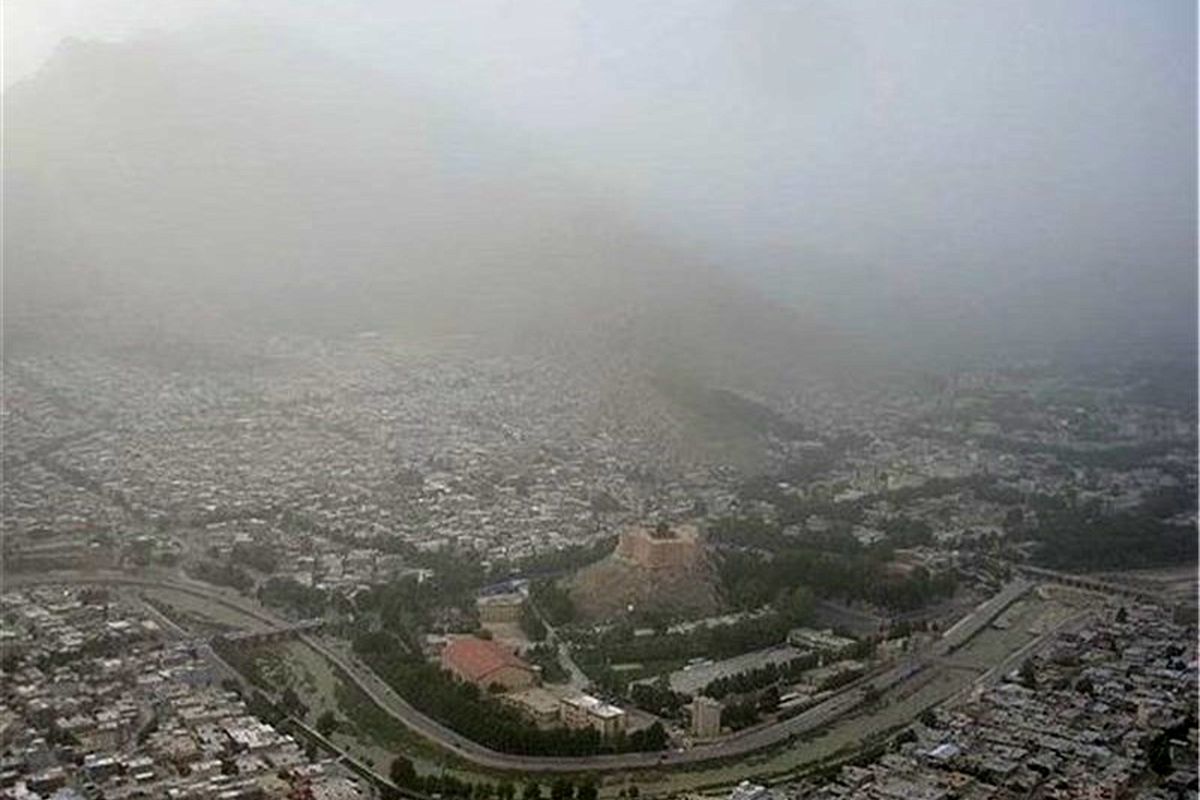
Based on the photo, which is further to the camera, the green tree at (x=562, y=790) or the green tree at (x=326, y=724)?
the green tree at (x=326, y=724)

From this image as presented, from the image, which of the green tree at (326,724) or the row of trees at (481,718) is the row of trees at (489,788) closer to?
the row of trees at (481,718)

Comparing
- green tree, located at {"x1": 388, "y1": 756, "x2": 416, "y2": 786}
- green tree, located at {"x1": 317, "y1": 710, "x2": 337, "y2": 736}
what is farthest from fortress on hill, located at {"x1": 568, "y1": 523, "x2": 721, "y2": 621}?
green tree, located at {"x1": 388, "y1": 756, "x2": 416, "y2": 786}

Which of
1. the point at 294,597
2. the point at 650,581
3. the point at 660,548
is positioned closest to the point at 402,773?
the point at 294,597

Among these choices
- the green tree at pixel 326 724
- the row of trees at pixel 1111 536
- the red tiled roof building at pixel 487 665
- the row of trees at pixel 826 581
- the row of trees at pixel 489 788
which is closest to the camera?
the row of trees at pixel 489 788

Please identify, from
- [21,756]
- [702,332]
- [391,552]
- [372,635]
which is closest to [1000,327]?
[702,332]

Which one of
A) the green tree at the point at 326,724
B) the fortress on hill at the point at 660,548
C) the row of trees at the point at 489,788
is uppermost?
the fortress on hill at the point at 660,548

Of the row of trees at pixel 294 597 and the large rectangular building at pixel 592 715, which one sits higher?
the row of trees at pixel 294 597

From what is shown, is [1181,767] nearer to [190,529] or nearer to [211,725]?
[211,725]

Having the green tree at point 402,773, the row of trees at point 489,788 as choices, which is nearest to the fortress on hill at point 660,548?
the row of trees at point 489,788
